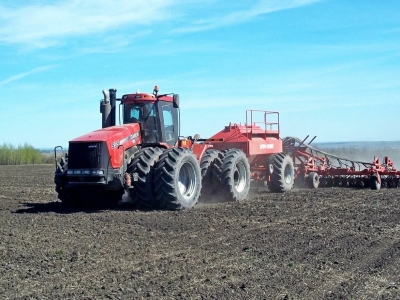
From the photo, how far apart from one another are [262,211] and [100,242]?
168 inches

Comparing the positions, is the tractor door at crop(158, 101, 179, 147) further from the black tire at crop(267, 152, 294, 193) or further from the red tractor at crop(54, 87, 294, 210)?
the black tire at crop(267, 152, 294, 193)

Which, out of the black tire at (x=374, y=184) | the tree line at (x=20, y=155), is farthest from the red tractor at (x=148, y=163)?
the tree line at (x=20, y=155)

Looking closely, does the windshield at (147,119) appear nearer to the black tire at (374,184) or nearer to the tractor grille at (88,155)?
the tractor grille at (88,155)

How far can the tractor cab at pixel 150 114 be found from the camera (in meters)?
12.7

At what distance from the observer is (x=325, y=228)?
9.44 meters

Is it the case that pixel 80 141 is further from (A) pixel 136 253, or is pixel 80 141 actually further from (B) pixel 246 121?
(B) pixel 246 121

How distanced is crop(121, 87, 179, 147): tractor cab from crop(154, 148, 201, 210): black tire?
0.93m

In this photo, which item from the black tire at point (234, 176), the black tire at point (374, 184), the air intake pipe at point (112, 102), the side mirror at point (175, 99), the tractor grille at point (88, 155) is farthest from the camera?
the black tire at point (374, 184)

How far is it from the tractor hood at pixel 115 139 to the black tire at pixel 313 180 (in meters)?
7.15

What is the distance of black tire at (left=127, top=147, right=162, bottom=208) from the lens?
11.4 metres

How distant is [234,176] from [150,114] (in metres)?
2.97

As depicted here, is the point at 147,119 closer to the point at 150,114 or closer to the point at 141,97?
the point at 150,114

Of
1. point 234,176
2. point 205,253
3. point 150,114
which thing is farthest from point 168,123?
point 205,253

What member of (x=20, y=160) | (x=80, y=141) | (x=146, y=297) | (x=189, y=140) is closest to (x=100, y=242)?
(x=146, y=297)
